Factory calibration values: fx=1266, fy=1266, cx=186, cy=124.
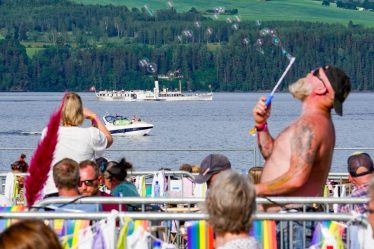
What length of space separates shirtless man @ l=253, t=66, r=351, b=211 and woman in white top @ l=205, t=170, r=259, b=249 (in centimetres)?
152

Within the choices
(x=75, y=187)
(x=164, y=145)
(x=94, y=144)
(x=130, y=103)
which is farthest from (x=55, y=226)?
(x=130, y=103)

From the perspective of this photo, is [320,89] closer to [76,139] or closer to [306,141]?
[306,141]

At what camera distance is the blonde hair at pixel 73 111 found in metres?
8.62

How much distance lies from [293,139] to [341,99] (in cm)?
40

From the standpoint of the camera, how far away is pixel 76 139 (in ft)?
29.2

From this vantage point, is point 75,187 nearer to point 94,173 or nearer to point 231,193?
point 94,173

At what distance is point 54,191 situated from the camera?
877 cm

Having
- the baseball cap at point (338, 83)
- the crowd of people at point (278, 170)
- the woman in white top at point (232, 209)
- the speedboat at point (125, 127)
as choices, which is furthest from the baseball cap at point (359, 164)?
the speedboat at point (125, 127)

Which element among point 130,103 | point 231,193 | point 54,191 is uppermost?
point 231,193

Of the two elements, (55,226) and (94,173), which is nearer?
(55,226)

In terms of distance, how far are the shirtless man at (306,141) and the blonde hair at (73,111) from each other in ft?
5.81

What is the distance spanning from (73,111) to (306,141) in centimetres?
224

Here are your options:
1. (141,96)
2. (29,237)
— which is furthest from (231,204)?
(141,96)

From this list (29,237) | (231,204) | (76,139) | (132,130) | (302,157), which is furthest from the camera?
(132,130)
